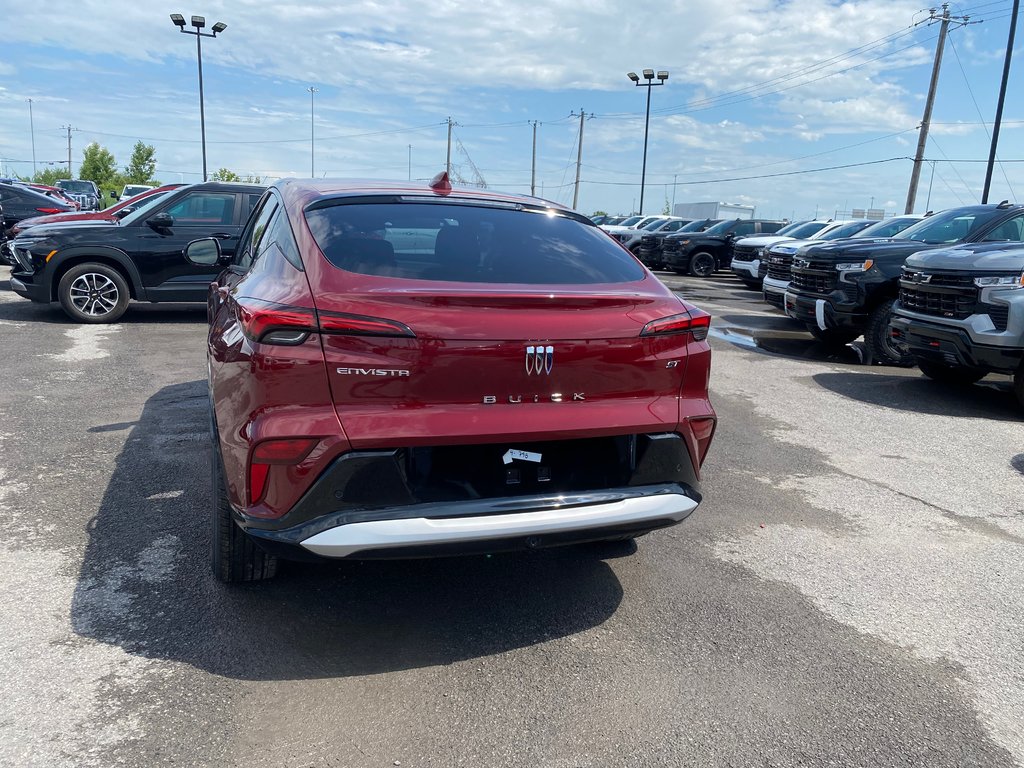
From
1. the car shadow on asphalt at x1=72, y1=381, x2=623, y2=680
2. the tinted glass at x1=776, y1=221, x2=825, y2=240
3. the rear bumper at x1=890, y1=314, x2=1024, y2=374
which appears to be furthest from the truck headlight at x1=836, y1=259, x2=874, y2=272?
the tinted glass at x1=776, y1=221, x2=825, y2=240

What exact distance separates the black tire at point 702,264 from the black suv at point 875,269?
Result: 13.4 meters

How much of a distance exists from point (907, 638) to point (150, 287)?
9654 mm

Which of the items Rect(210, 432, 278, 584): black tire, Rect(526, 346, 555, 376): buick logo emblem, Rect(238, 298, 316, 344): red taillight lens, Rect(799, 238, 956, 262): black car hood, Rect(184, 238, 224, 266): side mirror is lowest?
Rect(210, 432, 278, 584): black tire

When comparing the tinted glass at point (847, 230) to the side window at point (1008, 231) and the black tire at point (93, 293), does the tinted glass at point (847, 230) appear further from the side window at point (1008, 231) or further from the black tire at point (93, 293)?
the black tire at point (93, 293)

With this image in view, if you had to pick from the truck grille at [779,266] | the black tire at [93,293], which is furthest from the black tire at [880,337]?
the black tire at [93,293]

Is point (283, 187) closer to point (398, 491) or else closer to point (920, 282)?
point (398, 491)

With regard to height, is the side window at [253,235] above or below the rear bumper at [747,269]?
above

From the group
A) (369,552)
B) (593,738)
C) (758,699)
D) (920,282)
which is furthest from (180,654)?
(920,282)

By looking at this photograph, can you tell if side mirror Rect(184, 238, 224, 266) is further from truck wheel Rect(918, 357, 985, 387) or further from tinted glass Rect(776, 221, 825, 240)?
tinted glass Rect(776, 221, 825, 240)

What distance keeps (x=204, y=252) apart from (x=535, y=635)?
3.14 metres

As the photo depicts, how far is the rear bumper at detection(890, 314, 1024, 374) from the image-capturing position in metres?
6.86

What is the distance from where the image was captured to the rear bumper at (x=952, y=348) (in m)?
6.86

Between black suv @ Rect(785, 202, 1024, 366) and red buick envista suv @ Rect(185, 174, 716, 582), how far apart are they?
268 inches

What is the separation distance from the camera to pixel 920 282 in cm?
759
